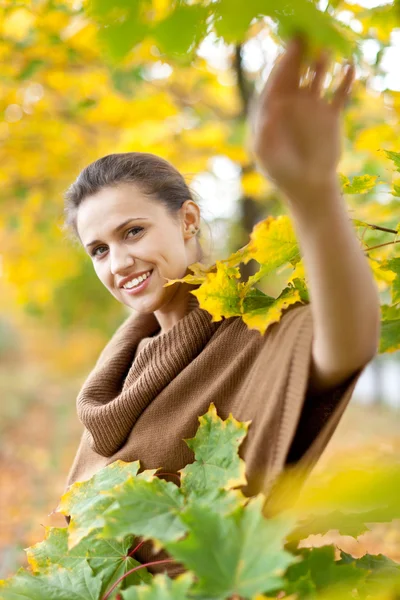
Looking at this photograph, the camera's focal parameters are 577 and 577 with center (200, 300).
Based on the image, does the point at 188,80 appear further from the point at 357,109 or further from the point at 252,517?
the point at 252,517

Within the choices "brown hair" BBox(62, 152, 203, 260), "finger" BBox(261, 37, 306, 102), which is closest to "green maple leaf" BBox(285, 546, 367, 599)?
"finger" BBox(261, 37, 306, 102)

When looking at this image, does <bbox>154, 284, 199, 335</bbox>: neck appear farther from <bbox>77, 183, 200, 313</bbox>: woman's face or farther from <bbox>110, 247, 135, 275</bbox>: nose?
<bbox>110, 247, 135, 275</bbox>: nose

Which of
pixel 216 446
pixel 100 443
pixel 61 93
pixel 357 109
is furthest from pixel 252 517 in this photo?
pixel 61 93

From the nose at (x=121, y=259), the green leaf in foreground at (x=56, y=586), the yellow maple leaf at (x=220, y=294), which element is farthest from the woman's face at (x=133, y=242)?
the green leaf in foreground at (x=56, y=586)

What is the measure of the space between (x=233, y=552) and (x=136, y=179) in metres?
0.88

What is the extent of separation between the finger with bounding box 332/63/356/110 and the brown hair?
64 centimetres

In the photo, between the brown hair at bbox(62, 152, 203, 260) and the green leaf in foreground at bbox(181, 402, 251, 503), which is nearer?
the green leaf in foreground at bbox(181, 402, 251, 503)

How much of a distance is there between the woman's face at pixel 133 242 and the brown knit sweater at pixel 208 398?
0.11 meters

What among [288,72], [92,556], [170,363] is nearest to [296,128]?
[288,72]

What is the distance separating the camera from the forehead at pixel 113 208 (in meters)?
1.28

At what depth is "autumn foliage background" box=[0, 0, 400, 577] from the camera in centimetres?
126

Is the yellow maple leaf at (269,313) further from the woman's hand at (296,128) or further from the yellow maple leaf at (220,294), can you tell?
the woman's hand at (296,128)

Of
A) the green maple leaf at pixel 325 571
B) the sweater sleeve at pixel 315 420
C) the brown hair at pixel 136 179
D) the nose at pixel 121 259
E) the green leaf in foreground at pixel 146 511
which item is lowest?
the green maple leaf at pixel 325 571

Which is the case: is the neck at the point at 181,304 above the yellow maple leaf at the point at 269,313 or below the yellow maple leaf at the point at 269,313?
above
